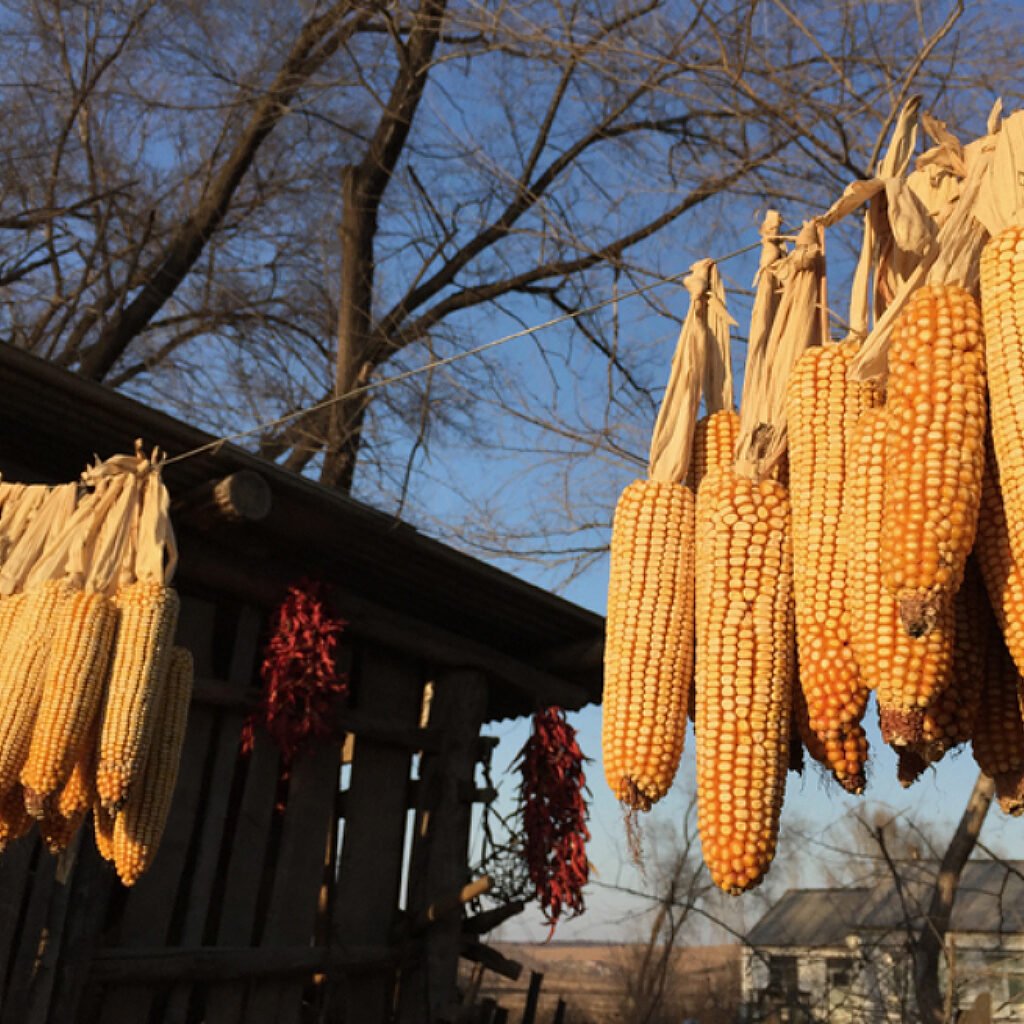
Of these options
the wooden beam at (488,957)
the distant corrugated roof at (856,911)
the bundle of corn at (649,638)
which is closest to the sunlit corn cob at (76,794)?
the bundle of corn at (649,638)

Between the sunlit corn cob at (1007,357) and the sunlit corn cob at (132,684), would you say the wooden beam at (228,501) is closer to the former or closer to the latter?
the sunlit corn cob at (132,684)

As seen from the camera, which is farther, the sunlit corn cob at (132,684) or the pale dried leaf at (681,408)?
the sunlit corn cob at (132,684)

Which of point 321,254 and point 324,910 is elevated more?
point 321,254

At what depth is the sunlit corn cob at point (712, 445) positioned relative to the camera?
106 inches

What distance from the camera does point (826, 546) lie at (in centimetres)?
208

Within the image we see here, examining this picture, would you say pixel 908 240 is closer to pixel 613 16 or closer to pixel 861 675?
pixel 861 675

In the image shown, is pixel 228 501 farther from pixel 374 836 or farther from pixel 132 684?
pixel 374 836

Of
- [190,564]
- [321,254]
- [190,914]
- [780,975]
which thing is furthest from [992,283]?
[321,254]

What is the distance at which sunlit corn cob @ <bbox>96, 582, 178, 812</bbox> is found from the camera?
3926 mm

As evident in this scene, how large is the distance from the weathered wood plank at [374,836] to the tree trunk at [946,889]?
4.67 metres

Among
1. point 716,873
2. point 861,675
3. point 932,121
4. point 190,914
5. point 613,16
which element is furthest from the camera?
point 613,16

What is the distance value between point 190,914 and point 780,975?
888 centimetres

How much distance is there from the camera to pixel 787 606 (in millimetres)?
2258

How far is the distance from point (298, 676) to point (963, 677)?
5.34 m
